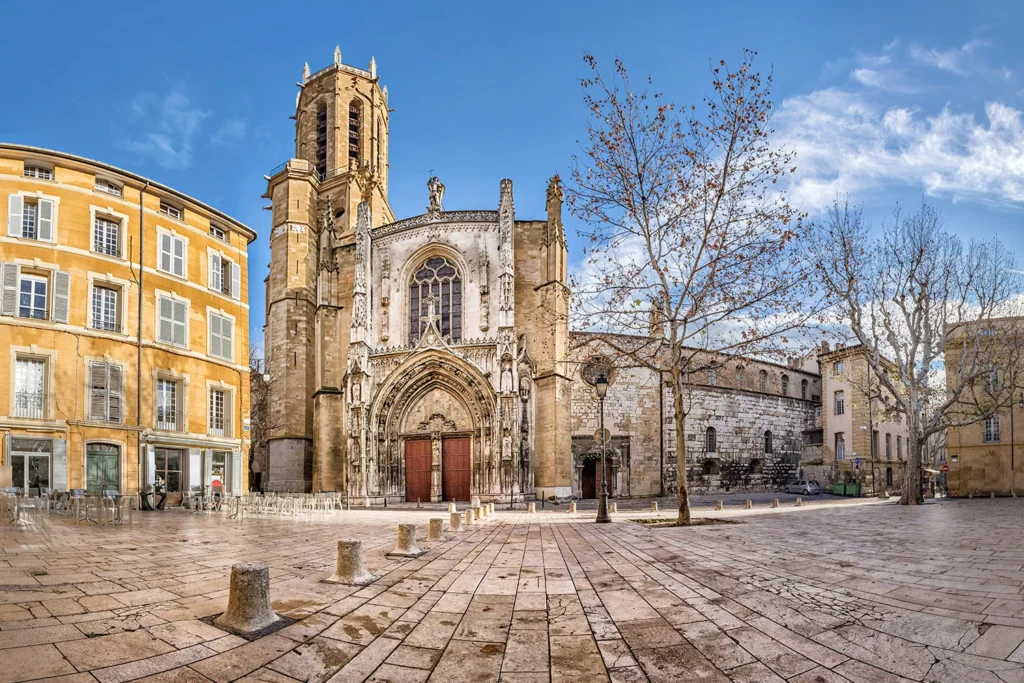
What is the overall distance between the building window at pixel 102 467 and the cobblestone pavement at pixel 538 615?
36.3 ft

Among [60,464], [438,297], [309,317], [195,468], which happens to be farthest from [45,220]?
[438,297]

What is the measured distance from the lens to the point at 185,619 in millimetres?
5078

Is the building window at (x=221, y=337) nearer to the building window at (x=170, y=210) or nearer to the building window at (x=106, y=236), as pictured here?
Answer: the building window at (x=170, y=210)

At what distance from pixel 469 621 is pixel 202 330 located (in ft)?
69.5

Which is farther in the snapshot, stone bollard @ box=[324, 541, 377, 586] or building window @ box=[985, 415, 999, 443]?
building window @ box=[985, 415, 999, 443]

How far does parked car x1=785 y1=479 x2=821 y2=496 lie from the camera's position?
38.9 meters

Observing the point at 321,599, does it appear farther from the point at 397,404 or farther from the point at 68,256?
the point at 397,404

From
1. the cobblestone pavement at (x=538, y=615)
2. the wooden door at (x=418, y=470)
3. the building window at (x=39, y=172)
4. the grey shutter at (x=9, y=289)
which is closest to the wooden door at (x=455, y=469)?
the wooden door at (x=418, y=470)

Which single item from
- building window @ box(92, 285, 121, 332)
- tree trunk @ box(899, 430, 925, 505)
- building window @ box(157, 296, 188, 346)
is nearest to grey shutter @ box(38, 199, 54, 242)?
building window @ box(92, 285, 121, 332)

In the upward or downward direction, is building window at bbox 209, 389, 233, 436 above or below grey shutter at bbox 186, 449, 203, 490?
above

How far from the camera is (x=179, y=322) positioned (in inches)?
887

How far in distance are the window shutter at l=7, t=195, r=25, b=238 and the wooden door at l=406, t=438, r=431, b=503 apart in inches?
641

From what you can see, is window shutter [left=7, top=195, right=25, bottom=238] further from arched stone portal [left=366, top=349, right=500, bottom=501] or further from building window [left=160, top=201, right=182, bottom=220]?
arched stone portal [left=366, top=349, right=500, bottom=501]

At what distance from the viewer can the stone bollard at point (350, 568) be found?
22.3 feet
